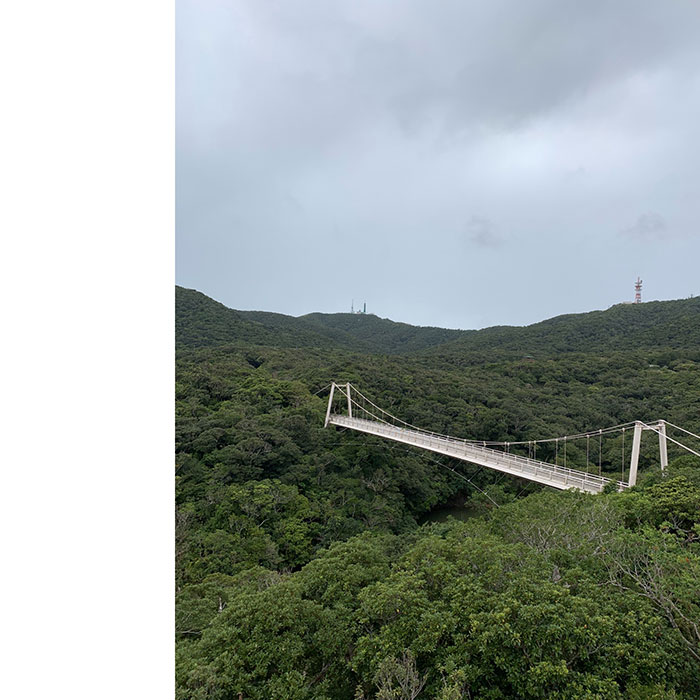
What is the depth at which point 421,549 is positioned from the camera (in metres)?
5.39

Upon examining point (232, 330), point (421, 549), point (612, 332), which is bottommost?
point (421, 549)

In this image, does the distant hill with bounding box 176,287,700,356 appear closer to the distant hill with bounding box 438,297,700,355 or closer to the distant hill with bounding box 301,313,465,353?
the distant hill with bounding box 438,297,700,355

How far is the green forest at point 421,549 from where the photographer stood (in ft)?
10.7

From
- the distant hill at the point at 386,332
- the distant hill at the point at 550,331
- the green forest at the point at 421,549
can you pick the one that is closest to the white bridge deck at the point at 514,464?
the green forest at the point at 421,549

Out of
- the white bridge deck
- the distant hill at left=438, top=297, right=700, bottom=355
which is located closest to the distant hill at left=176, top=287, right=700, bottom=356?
the distant hill at left=438, top=297, right=700, bottom=355

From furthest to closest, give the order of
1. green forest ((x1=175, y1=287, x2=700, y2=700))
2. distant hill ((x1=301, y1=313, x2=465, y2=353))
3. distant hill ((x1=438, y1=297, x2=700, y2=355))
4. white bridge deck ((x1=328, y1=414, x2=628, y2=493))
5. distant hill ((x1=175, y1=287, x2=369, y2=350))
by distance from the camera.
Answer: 1. distant hill ((x1=301, y1=313, x2=465, y2=353))
2. distant hill ((x1=175, y1=287, x2=369, y2=350))
3. distant hill ((x1=438, y1=297, x2=700, y2=355))
4. white bridge deck ((x1=328, y1=414, x2=628, y2=493))
5. green forest ((x1=175, y1=287, x2=700, y2=700))

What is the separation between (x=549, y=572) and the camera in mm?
4184

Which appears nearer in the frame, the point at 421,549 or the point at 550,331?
the point at 421,549

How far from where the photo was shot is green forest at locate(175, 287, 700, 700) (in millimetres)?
3248

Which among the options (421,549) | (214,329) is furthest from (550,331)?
(421,549)

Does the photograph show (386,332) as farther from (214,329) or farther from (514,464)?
(514,464)
